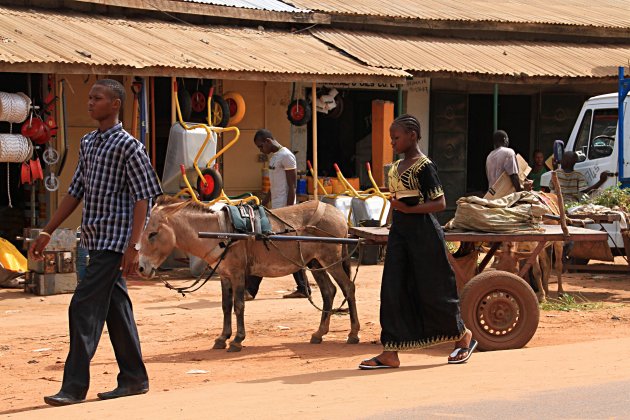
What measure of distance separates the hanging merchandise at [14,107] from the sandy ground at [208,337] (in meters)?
2.12

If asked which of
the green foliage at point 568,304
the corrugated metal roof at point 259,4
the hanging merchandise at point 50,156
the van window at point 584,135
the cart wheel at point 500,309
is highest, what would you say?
the corrugated metal roof at point 259,4

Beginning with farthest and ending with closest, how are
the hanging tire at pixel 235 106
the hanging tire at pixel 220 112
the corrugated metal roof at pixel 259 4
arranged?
the corrugated metal roof at pixel 259 4, the hanging tire at pixel 235 106, the hanging tire at pixel 220 112

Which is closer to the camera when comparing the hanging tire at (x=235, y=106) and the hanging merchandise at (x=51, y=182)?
the hanging merchandise at (x=51, y=182)

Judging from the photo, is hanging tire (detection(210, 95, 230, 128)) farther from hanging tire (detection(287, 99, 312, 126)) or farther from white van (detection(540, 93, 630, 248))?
white van (detection(540, 93, 630, 248))

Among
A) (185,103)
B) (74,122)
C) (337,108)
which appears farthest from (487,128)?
(74,122)

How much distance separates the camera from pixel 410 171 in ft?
27.1

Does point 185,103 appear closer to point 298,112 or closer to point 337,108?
point 298,112

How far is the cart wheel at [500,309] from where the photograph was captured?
9.41m

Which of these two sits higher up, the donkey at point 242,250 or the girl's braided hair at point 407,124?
the girl's braided hair at point 407,124

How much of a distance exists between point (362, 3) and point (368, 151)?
8.86 feet

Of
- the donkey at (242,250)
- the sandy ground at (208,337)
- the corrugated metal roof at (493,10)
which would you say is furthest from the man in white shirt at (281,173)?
the corrugated metal roof at (493,10)

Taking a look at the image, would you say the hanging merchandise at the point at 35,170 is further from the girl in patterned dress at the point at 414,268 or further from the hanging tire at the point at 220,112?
the girl in patterned dress at the point at 414,268

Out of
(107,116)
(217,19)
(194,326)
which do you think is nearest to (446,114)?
(217,19)

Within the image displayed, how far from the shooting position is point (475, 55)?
19891 millimetres
